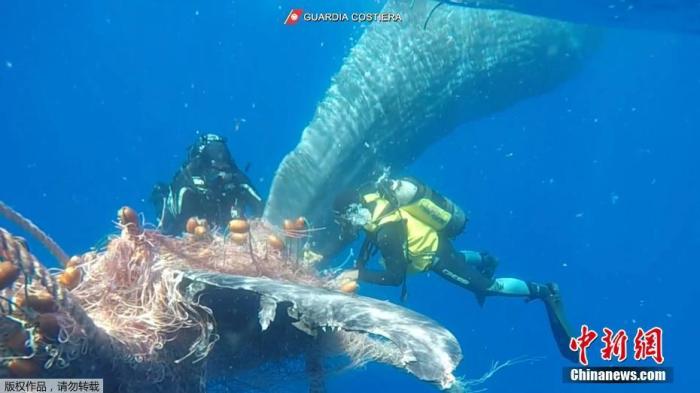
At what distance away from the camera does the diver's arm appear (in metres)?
6.51

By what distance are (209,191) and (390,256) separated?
2411 millimetres

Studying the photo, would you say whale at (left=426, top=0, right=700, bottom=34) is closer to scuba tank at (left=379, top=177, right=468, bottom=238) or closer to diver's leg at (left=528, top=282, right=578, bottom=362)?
scuba tank at (left=379, top=177, right=468, bottom=238)

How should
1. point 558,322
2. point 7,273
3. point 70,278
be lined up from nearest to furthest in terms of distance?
point 7,273 → point 70,278 → point 558,322

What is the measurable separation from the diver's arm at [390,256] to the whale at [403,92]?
136 cm

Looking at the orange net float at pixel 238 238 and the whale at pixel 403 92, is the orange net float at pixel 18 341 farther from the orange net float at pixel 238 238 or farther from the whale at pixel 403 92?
the whale at pixel 403 92

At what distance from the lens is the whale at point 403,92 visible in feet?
27.1

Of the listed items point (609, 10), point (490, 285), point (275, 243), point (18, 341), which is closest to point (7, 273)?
point (18, 341)

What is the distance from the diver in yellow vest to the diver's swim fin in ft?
0.06

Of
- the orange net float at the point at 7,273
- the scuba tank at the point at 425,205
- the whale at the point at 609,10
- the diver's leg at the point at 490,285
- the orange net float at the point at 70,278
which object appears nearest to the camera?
the orange net float at the point at 7,273

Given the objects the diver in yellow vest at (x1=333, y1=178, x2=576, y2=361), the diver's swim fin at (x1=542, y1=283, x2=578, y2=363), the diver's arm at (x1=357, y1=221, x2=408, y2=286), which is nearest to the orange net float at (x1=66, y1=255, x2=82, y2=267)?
the diver in yellow vest at (x1=333, y1=178, x2=576, y2=361)

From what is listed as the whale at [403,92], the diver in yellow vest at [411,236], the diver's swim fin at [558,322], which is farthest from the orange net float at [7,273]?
the diver's swim fin at [558,322]

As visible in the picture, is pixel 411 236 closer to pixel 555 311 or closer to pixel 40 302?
pixel 555 311

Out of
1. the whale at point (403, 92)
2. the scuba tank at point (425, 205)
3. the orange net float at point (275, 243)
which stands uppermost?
the whale at point (403, 92)

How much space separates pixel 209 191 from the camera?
6758 millimetres
